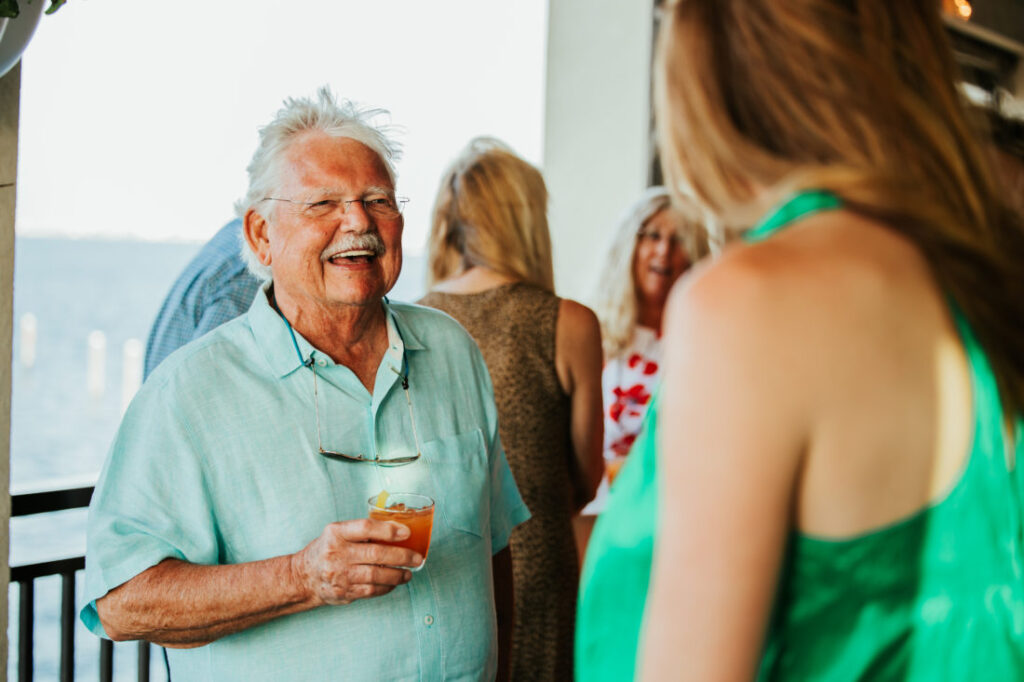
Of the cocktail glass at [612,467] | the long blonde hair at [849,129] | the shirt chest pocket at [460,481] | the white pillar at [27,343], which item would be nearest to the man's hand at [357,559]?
the shirt chest pocket at [460,481]

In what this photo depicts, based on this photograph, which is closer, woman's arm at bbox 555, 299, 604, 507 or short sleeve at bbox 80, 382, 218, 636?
short sleeve at bbox 80, 382, 218, 636

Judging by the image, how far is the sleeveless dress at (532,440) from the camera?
213cm

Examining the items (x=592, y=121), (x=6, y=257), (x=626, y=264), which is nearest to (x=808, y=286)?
(x=6, y=257)

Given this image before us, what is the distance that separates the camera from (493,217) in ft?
7.20

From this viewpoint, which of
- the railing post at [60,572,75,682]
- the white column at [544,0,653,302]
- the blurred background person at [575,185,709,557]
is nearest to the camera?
the railing post at [60,572,75,682]

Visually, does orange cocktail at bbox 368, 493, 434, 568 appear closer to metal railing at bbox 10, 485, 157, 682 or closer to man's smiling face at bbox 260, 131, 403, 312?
man's smiling face at bbox 260, 131, 403, 312

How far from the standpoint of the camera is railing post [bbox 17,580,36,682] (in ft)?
5.82

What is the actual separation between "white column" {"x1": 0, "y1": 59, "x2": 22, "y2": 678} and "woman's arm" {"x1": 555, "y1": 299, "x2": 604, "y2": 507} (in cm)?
118

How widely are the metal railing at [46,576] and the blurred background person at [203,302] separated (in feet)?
1.09

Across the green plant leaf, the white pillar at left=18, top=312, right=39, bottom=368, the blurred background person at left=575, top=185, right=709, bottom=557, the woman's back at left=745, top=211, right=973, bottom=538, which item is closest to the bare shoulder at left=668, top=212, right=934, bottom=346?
the woman's back at left=745, top=211, right=973, bottom=538

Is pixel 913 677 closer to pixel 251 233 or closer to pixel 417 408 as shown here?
pixel 417 408

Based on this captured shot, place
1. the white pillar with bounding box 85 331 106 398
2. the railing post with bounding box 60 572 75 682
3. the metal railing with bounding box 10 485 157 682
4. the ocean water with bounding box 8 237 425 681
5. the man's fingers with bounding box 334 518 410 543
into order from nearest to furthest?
1. the man's fingers with bounding box 334 518 410 543
2. the metal railing with bounding box 10 485 157 682
3. the railing post with bounding box 60 572 75 682
4. the ocean water with bounding box 8 237 425 681
5. the white pillar with bounding box 85 331 106 398

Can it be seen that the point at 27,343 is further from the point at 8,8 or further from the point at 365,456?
the point at 365,456

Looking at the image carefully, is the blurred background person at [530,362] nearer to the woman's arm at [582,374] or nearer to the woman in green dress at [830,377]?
the woman's arm at [582,374]
